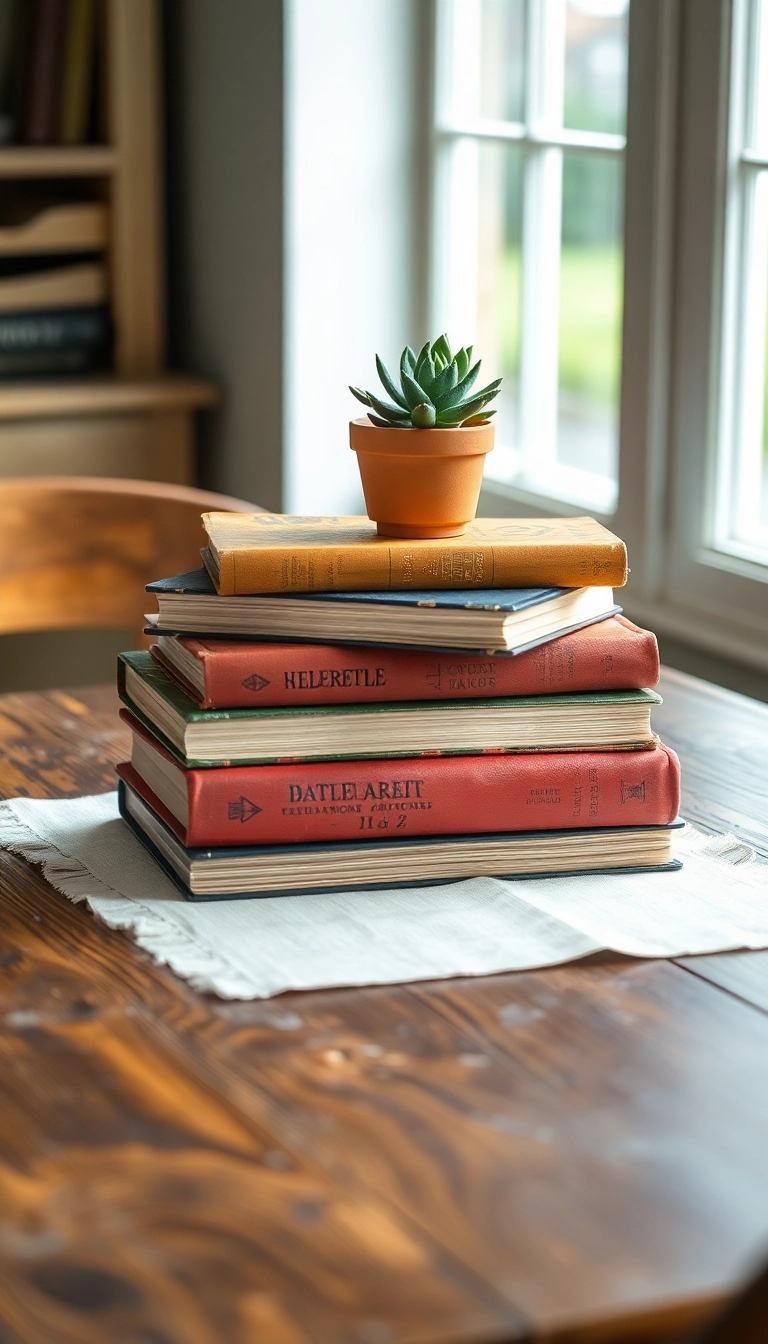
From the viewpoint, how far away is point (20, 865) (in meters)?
1.03

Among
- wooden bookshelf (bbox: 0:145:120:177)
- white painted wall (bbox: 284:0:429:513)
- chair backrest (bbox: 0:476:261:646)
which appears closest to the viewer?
chair backrest (bbox: 0:476:261:646)

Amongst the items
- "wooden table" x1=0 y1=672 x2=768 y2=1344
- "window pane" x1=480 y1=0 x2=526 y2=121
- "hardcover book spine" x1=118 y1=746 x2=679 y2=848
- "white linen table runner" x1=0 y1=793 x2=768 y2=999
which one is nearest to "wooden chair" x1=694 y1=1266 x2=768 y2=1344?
"wooden table" x1=0 y1=672 x2=768 y2=1344

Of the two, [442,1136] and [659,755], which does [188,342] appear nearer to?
[659,755]

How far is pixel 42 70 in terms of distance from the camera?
95.5 inches

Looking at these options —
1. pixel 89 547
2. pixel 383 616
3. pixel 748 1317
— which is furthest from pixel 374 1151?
pixel 89 547

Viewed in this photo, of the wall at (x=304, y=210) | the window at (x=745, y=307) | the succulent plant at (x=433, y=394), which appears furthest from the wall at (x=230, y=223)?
the succulent plant at (x=433, y=394)

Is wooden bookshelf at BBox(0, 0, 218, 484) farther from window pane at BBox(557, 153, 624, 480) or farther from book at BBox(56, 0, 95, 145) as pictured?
window pane at BBox(557, 153, 624, 480)

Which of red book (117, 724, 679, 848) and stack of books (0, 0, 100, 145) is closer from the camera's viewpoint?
red book (117, 724, 679, 848)

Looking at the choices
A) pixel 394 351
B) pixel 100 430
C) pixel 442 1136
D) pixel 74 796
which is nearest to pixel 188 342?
pixel 100 430

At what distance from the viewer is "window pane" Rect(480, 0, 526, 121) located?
83.4 inches

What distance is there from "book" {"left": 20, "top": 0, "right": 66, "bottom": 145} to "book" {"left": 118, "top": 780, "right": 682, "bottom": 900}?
5.69 feet

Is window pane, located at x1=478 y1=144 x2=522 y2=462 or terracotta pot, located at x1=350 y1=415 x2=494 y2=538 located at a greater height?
window pane, located at x1=478 y1=144 x2=522 y2=462

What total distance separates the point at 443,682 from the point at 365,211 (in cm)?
147

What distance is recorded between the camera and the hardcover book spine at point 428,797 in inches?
37.1
